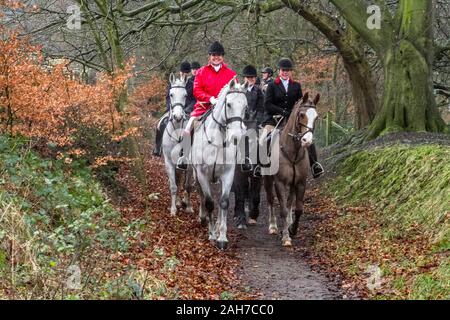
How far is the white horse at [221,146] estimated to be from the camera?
9.59m

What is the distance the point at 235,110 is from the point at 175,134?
11.2ft

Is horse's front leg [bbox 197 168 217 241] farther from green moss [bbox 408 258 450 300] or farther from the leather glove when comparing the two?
green moss [bbox 408 258 450 300]

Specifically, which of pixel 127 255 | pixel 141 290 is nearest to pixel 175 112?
pixel 127 255

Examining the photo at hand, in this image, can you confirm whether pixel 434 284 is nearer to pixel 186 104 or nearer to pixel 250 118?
pixel 250 118

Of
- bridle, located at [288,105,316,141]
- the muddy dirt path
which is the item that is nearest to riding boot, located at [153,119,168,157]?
the muddy dirt path

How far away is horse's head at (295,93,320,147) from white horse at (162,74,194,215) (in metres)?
2.63

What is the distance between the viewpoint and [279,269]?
9.16m

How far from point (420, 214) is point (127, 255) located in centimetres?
446

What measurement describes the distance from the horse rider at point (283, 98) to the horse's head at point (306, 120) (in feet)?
4.07

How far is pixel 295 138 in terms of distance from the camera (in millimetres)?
10375

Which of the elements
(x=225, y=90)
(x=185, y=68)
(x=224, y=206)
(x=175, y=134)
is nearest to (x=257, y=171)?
(x=224, y=206)

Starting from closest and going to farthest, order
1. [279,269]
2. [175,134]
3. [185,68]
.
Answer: [279,269], [175,134], [185,68]

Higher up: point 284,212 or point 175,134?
point 175,134

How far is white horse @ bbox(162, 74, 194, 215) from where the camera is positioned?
12.1 metres
